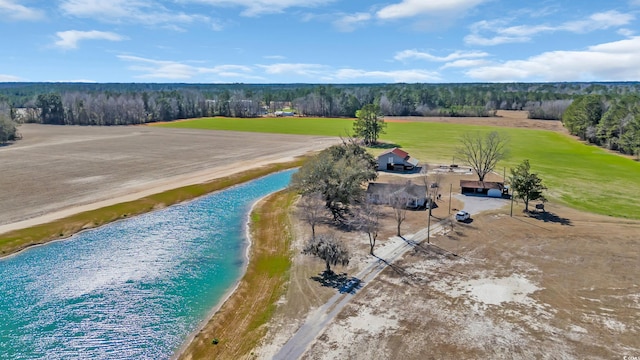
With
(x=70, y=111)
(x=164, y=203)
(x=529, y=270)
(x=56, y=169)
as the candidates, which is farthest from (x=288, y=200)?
(x=70, y=111)

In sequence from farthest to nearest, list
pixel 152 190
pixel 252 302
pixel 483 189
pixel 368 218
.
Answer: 1. pixel 152 190
2. pixel 483 189
3. pixel 368 218
4. pixel 252 302

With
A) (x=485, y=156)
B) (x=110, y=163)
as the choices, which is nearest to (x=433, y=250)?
(x=485, y=156)

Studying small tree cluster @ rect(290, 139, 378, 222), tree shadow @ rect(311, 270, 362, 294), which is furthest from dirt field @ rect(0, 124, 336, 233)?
tree shadow @ rect(311, 270, 362, 294)

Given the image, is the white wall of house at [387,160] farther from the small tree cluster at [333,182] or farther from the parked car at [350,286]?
the parked car at [350,286]

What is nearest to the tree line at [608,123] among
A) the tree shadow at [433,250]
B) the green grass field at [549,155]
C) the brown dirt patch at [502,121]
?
the green grass field at [549,155]

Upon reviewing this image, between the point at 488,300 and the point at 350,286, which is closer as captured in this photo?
the point at 488,300

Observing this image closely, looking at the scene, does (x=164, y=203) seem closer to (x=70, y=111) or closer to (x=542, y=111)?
(x=70, y=111)

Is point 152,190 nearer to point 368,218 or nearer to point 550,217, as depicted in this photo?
point 368,218

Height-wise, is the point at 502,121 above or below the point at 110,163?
above
